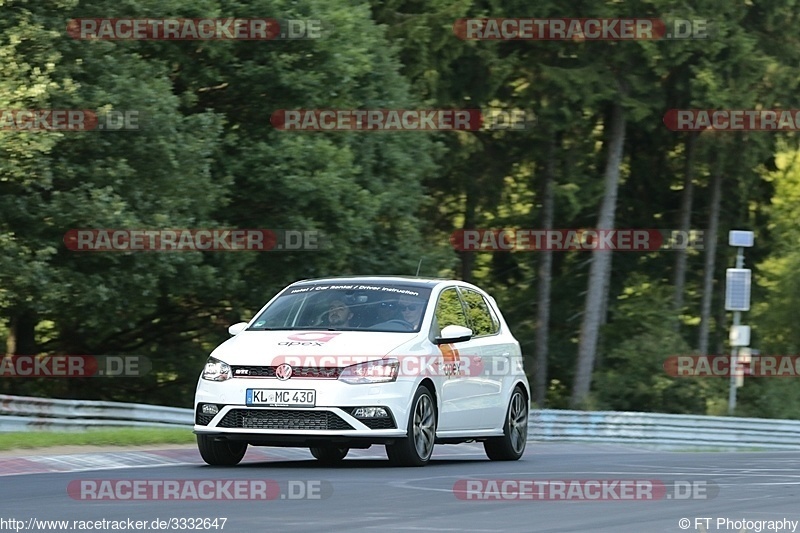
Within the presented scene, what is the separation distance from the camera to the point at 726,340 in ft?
178

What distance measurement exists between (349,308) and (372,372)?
47.8 inches

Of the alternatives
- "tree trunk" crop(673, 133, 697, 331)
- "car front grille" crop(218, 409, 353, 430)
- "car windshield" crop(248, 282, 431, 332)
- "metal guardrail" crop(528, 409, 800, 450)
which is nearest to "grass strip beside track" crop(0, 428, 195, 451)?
"car windshield" crop(248, 282, 431, 332)

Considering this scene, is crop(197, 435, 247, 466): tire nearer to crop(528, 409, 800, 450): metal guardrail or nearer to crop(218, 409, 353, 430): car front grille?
crop(218, 409, 353, 430): car front grille

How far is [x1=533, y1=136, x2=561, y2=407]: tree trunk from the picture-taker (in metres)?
47.2

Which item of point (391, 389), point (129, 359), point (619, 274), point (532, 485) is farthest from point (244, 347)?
point (619, 274)

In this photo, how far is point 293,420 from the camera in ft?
45.8

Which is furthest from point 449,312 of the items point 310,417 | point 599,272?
point 599,272

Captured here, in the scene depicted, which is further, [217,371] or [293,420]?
[217,371]

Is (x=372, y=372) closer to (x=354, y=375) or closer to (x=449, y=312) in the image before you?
(x=354, y=375)

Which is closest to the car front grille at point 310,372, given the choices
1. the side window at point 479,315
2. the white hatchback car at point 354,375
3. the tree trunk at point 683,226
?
the white hatchback car at point 354,375

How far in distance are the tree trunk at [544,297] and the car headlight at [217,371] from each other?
32929 millimetres

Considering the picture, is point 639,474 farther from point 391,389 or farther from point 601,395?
point 601,395

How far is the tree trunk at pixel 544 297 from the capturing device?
47.2m

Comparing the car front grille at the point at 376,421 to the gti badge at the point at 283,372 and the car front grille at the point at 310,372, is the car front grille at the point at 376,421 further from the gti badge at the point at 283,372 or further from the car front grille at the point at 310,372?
the gti badge at the point at 283,372
